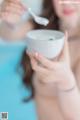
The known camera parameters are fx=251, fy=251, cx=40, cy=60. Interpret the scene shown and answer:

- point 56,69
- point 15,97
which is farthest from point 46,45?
point 15,97

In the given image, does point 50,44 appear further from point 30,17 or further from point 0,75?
point 0,75

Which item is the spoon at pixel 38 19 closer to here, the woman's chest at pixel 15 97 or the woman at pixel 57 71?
the woman at pixel 57 71

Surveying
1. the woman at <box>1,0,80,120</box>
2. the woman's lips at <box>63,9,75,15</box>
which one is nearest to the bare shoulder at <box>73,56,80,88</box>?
the woman at <box>1,0,80,120</box>

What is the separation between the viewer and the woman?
47 centimetres

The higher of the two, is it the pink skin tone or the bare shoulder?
the pink skin tone

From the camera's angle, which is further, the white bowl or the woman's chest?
the woman's chest

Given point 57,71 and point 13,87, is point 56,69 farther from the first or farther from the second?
point 13,87

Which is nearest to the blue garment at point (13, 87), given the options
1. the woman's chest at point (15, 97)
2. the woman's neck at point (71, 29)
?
the woman's chest at point (15, 97)

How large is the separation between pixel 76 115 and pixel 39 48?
197 millimetres

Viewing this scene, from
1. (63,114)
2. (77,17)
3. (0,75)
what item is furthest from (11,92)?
(77,17)

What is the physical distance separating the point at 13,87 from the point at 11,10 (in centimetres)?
22

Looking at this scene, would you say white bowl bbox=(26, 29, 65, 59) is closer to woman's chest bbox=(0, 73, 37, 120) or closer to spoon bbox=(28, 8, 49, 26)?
spoon bbox=(28, 8, 49, 26)

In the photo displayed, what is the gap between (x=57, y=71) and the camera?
47 centimetres

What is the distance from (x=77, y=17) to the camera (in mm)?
513
